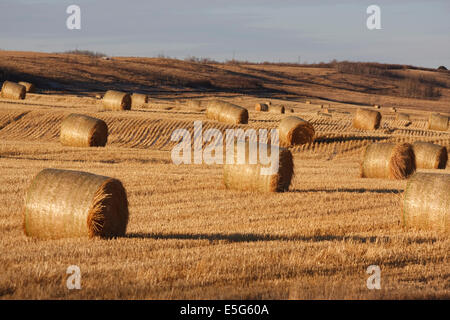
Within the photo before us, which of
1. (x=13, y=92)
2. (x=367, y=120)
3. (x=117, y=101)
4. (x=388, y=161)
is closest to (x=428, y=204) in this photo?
(x=388, y=161)

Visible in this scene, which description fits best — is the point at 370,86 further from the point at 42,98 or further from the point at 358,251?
the point at 358,251

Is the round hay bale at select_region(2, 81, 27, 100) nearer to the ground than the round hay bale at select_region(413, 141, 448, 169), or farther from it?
farther from it

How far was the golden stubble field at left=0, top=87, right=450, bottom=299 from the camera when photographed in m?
6.67

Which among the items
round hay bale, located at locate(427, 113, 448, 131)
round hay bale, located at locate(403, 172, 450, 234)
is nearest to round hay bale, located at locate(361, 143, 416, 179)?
round hay bale, located at locate(403, 172, 450, 234)

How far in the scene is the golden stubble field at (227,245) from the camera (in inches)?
263

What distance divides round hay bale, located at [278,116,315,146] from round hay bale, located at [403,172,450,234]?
16850 millimetres

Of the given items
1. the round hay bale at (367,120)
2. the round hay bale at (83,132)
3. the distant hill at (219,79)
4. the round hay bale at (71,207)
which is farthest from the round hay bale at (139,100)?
the round hay bale at (71,207)

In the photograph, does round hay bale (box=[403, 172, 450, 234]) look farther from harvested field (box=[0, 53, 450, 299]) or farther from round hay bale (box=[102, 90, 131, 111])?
round hay bale (box=[102, 90, 131, 111])

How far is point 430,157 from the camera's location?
21.6 m

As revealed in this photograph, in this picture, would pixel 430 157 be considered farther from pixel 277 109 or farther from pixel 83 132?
pixel 277 109

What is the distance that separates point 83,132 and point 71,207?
49.5 feet

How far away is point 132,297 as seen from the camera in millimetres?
6184

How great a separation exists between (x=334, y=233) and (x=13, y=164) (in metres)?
11.8

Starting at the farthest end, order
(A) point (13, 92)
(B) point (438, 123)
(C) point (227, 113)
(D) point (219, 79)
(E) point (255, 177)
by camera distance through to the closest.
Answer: (D) point (219, 79)
(A) point (13, 92)
(B) point (438, 123)
(C) point (227, 113)
(E) point (255, 177)
